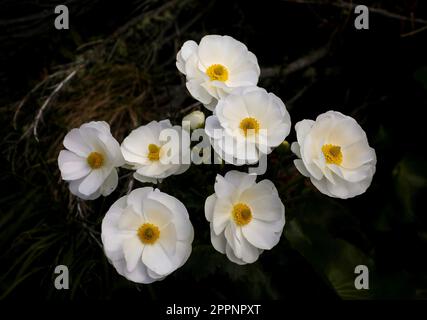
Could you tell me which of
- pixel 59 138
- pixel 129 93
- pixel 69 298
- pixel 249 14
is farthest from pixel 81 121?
pixel 249 14

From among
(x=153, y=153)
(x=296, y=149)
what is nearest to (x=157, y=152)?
(x=153, y=153)

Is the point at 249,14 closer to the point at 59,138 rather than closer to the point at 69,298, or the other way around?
the point at 59,138

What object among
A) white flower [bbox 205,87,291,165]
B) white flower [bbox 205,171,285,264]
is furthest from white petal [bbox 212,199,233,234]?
white flower [bbox 205,87,291,165]

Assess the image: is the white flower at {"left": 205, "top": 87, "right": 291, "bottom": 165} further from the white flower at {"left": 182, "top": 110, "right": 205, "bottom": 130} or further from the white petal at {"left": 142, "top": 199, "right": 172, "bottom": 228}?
the white petal at {"left": 142, "top": 199, "right": 172, "bottom": 228}

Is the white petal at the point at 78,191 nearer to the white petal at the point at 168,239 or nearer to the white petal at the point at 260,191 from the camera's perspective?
the white petal at the point at 168,239

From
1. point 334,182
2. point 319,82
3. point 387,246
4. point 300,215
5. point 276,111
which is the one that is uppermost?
point 276,111

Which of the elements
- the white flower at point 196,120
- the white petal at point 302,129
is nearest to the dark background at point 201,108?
the white flower at point 196,120
